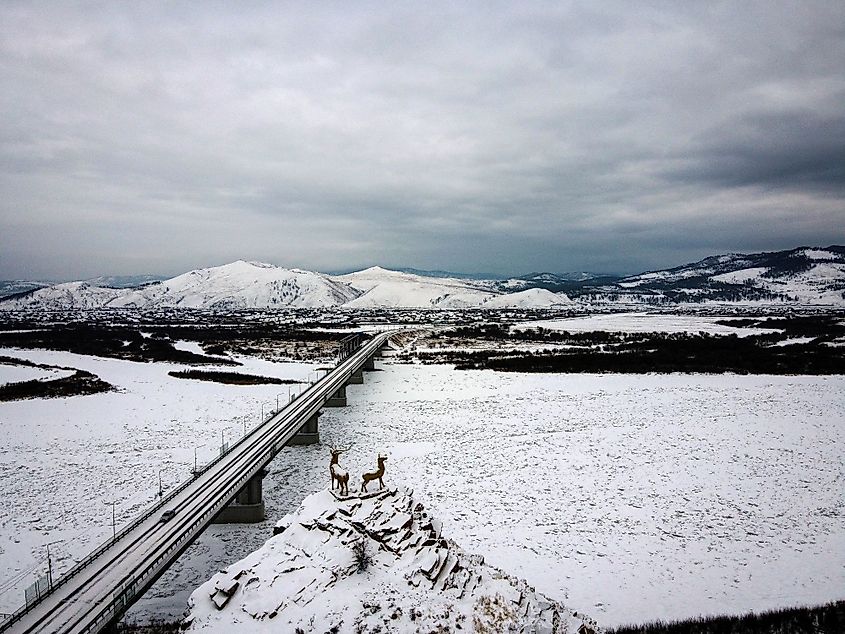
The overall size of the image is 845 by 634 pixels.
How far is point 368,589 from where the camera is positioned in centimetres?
1045

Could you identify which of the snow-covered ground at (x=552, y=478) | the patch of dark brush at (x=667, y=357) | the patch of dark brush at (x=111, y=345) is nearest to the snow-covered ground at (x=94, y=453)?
the snow-covered ground at (x=552, y=478)

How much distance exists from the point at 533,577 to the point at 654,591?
324 cm

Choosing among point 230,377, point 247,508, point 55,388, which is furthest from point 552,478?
point 55,388

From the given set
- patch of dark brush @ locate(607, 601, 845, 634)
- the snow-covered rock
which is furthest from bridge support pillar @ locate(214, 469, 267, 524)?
patch of dark brush @ locate(607, 601, 845, 634)

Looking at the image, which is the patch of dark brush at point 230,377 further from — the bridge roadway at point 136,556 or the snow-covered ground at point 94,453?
the bridge roadway at point 136,556

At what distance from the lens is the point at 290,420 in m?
24.9

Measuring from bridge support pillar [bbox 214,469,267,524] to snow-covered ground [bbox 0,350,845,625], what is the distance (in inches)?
18.9

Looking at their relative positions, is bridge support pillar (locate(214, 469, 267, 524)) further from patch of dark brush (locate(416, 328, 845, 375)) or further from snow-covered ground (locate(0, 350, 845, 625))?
patch of dark brush (locate(416, 328, 845, 375))

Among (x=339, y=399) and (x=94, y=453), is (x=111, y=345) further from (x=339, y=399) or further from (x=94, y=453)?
(x=94, y=453)

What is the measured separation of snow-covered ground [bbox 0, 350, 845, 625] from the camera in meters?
14.6

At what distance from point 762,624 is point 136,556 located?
14964mm

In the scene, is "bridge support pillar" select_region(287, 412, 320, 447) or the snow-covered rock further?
"bridge support pillar" select_region(287, 412, 320, 447)

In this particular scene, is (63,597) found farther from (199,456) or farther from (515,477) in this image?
(515,477)

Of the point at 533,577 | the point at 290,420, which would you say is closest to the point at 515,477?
the point at 533,577
